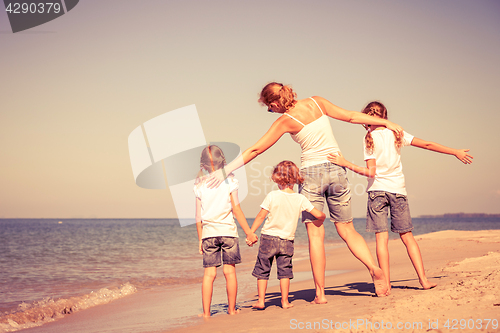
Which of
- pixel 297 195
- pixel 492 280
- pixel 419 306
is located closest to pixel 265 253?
pixel 297 195

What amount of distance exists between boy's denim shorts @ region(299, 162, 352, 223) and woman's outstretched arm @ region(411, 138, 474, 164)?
0.84 metres

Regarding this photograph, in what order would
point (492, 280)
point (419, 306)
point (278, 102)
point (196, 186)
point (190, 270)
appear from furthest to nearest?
point (190, 270)
point (196, 186)
point (278, 102)
point (492, 280)
point (419, 306)

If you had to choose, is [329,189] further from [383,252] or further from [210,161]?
[210,161]

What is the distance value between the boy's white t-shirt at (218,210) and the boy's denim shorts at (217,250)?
0.05 m

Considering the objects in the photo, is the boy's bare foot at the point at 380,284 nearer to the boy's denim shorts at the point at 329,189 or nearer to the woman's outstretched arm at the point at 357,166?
the boy's denim shorts at the point at 329,189

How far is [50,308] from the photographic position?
510 centimetres

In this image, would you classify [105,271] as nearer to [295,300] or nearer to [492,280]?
[295,300]

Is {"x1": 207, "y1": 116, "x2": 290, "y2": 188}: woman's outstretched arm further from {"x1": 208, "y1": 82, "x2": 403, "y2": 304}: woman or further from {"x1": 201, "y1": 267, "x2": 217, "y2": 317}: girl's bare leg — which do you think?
{"x1": 201, "y1": 267, "x2": 217, "y2": 317}: girl's bare leg

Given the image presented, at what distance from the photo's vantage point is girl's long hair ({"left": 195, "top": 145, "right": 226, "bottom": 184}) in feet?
11.7

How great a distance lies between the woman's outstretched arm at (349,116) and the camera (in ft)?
11.2

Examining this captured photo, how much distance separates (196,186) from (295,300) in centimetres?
162

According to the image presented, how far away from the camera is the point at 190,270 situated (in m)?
8.72

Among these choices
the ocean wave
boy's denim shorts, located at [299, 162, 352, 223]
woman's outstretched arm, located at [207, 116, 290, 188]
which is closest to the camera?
→ woman's outstretched arm, located at [207, 116, 290, 188]

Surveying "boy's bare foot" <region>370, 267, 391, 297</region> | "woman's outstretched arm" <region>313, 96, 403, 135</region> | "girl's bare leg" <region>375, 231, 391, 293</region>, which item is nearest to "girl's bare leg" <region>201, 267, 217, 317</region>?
"boy's bare foot" <region>370, 267, 391, 297</region>
